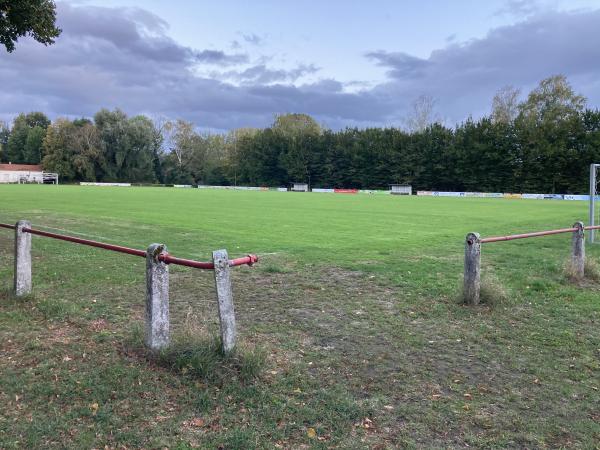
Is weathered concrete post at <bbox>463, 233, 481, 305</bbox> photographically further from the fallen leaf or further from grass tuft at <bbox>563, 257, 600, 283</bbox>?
the fallen leaf

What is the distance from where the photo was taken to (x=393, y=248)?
13766 mm

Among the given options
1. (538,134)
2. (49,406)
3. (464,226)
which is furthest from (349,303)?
(538,134)

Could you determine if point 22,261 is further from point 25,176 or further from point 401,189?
point 25,176

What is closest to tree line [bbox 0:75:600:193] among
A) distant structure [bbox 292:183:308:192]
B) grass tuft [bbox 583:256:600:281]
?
distant structure [bbox 292:183:308:192]

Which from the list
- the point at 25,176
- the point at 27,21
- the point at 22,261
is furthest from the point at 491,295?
the point at 25,176

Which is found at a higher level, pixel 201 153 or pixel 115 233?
pixel 201 153

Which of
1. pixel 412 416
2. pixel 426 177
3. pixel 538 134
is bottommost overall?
pixel 412 416

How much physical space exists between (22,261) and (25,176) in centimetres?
11619

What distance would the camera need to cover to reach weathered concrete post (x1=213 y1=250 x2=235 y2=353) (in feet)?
15.0

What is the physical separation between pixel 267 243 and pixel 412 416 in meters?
10.4

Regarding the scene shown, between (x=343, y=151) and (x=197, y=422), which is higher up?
(x=343, y=151)

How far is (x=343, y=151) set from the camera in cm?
9019

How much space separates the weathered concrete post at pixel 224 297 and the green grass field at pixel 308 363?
0.58 feet

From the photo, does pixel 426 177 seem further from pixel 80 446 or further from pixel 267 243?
pixel 80 446
